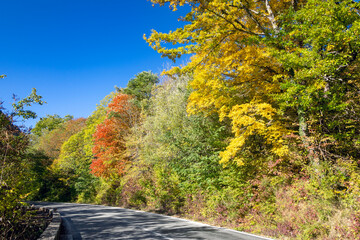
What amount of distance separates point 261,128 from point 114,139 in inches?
744

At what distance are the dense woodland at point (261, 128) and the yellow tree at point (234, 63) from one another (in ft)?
0.18

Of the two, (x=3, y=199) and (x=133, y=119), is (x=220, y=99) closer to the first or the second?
(x=3, y=199)

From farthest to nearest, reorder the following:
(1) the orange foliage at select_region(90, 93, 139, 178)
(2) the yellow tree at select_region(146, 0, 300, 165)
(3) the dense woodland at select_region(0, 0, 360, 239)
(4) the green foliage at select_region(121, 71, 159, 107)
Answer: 1. (4) the green foliage at select_region(121, 71, 159, 107)
2. (1) the orange foliage at select_region(90, 93, 139, 178)
3. (2) the yellow tree at select_region(146, 0, 300, 165)
4. (3) the dense woodland at select_region(0, 0, 360, 239)

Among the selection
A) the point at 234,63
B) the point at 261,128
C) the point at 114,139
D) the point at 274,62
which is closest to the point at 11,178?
the point at 261,128

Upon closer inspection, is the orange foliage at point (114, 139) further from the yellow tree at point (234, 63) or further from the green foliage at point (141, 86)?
the yellow tree at point (234, 63)

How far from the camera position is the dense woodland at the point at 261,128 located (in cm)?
657

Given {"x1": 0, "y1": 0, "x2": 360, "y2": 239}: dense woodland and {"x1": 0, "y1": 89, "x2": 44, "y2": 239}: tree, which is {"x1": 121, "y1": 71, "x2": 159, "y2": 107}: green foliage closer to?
{"x1": 0, "y1": 0, "x2": 360, "y2": 239}: dense woodland

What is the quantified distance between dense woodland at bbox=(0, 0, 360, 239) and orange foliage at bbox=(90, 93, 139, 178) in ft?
24.9

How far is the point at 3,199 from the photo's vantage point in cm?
462

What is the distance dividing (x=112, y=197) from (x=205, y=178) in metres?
15.8

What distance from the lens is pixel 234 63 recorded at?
9.70 meters

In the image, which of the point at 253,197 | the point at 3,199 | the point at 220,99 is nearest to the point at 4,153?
the point at 3,199

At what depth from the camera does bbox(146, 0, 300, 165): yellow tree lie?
8758 millimetres

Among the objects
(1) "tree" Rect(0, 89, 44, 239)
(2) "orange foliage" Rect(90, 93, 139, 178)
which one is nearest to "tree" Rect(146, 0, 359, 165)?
(1) "tree" Rect(0, 89, 44, 239)
